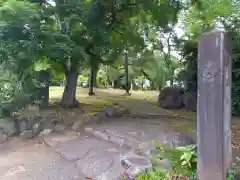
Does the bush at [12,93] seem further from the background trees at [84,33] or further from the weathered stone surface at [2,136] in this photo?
the weathered stone surface at [2,136]

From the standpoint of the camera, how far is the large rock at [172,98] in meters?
10.2

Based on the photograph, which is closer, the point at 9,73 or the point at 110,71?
the point at 9,73

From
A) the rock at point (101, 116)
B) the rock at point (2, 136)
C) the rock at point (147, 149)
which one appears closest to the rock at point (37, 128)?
the rock at point (2, 136)

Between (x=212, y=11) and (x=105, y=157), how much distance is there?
570cm

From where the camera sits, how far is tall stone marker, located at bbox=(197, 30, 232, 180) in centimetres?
353

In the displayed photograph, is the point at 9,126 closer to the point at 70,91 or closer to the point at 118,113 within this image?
the point at 70,91

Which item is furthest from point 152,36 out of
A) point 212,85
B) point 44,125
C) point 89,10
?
point 212,85

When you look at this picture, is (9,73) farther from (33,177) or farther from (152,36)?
(152,36)

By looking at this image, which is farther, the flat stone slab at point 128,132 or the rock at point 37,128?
the rock at point 37,128

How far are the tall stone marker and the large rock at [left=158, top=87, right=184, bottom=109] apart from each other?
6.52 metres

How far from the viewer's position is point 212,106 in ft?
11.8

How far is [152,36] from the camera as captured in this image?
41.1ft

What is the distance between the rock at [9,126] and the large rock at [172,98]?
5.43m

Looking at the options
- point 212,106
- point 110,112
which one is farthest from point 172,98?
point 212,106
